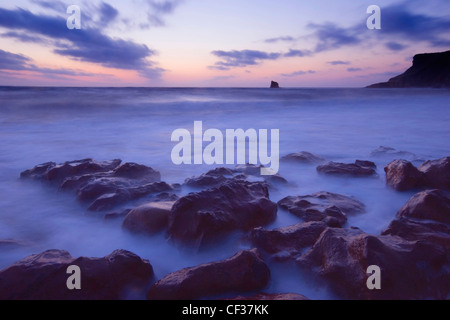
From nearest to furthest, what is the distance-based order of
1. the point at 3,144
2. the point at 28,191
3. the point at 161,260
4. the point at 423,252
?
the point at 423,252, the point at 161,260, the point at 28,191, the point at 3,144

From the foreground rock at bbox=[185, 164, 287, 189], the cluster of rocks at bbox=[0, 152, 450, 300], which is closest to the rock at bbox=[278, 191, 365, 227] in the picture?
the cluster of rocks at bbox=[0, 152, 450, 300]

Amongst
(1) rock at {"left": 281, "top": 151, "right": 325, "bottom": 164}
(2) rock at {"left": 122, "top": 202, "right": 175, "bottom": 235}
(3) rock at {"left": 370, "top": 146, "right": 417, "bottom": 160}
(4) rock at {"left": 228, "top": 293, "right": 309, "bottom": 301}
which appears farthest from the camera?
(3) rock at {"left": 370, "top": 146, "right": 417, "bottom": 160}

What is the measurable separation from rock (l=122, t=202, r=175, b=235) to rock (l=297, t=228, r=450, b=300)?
1.34 meters

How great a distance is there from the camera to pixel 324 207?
292cm

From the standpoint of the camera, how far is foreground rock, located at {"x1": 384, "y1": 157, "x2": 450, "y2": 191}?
11.2ft

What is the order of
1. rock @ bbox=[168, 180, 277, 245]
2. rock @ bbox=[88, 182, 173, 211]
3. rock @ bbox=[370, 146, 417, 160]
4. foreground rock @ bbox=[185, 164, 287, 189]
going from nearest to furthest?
1. rock @ bbox=[168, 180, 277, 245]
2. rock @ bbox=[88, 182, 173, 211]
3. foreground rock @ bbox=[185, 164, 287, 189]
4. rock @ bbox=[370, 146, 417, 160]

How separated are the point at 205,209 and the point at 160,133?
6.99 metres

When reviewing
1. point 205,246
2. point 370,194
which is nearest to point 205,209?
point 205,246

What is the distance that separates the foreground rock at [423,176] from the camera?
3413 millimetres

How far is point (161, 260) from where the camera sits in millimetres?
2463

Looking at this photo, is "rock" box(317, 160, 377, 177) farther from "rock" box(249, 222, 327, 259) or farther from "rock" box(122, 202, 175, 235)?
"rock" box(122, 202, 175, 235)

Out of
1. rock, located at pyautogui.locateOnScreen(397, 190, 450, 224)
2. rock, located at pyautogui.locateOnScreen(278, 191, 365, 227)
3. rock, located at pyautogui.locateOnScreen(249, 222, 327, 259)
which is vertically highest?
rock, located at pyautogui.locateOnScreen(397, 190, 450, 224)
